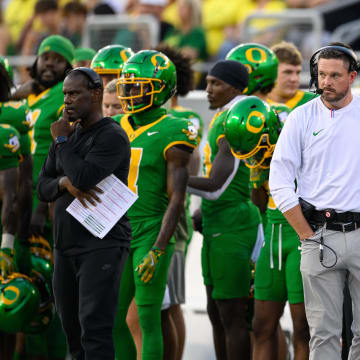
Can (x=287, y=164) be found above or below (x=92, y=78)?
below

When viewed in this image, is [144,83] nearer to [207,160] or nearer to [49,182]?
[207,160]

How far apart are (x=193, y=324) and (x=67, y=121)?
9.25 ft

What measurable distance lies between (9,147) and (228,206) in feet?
4.80

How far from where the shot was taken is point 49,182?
17.1 ft

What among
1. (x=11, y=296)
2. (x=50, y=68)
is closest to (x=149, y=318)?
(x=11, y=296)

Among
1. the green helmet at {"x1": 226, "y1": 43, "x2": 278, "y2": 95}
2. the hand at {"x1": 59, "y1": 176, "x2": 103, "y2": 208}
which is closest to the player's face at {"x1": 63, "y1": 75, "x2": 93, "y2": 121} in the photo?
the hand at {"x1": 59, "y1": 176, "x2": 103, "y2": 208}

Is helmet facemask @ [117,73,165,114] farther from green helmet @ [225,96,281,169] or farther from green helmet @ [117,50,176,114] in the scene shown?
green helmet @ [225,96,281,169]

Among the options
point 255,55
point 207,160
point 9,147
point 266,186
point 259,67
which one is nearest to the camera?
point 266,186

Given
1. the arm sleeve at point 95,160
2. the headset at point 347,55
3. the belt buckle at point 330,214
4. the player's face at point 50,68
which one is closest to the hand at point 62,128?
the arm sleeve at point 95,160

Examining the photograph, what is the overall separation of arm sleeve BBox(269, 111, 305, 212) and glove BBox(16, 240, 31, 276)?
7.25 feet

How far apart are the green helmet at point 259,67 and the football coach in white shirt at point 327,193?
1.71 m

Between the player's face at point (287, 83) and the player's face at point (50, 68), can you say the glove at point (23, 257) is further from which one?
the player's face at point (287, 83)

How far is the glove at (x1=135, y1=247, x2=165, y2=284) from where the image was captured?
5.55m

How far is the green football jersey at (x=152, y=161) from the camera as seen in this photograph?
574cm
